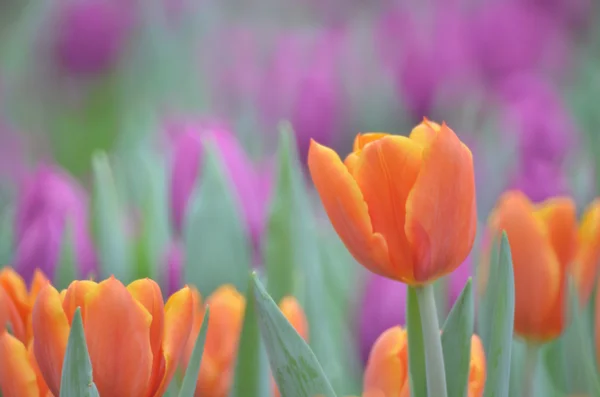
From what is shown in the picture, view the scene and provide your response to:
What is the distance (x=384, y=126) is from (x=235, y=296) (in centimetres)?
47

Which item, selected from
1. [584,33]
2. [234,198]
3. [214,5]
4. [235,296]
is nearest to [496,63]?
[584,33]

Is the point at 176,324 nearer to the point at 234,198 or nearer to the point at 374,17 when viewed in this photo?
the point at 234,198

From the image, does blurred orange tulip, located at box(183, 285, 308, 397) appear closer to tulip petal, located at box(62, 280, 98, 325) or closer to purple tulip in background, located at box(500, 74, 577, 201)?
tulip petal, located at box(62, 280, 98, 325)

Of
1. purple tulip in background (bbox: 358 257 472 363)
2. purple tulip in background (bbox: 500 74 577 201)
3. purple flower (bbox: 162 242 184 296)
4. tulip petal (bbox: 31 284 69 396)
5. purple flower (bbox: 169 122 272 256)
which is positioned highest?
purple tulip in background (bbox: 500 74 577 201)

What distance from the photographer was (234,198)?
426mm

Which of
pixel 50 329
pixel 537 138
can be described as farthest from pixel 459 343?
pixel 537 138

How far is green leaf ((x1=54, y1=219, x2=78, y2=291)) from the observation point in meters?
0.38

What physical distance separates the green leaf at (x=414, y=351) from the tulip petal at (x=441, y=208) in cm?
2

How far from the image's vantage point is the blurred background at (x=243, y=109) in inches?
16.7

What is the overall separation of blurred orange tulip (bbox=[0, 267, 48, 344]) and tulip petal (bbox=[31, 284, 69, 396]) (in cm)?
4

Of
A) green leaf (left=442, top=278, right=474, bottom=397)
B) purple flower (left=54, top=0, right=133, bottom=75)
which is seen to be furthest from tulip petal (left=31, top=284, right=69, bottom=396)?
purple flower (left=54, top=0, right=133, bottom=75)

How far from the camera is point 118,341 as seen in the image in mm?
234

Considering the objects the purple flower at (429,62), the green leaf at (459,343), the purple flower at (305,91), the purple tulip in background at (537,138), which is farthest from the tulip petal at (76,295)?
the purple flower at (429,62)

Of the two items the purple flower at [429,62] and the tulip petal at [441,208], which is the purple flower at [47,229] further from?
the purple flower at [429,62]
